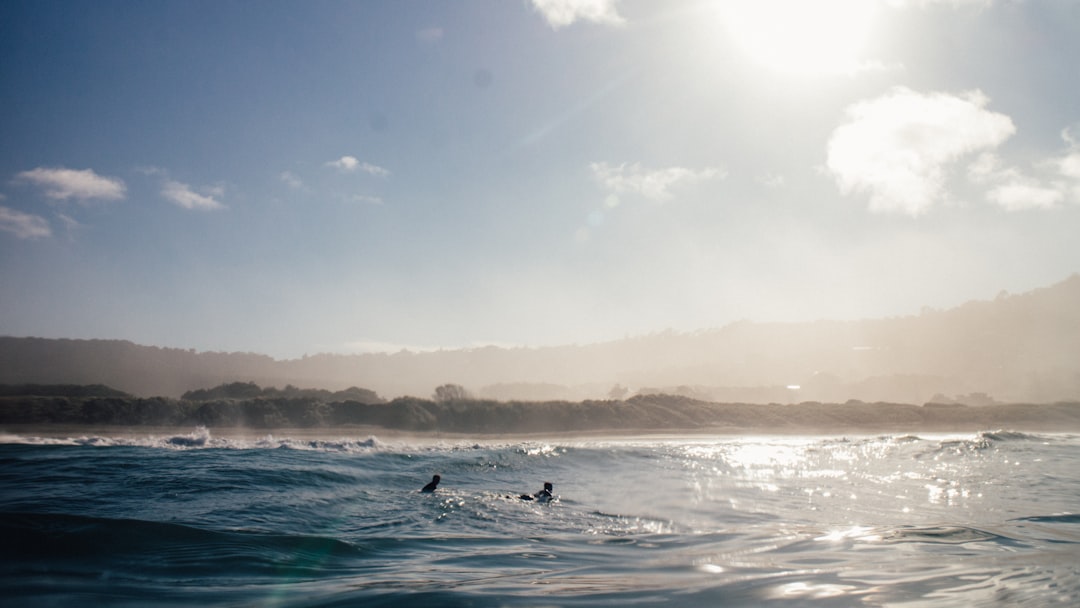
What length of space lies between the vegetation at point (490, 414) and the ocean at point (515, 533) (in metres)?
12.9

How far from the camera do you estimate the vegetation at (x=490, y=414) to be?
28500 mm

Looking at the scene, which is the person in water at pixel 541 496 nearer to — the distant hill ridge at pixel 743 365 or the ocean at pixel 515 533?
the ocean at pixel 515 533

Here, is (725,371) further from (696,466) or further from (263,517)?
(263,517)

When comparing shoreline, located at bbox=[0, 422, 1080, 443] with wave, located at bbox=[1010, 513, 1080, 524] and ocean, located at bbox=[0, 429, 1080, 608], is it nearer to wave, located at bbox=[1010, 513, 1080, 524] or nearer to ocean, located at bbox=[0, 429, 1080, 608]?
ocean, located at bbox=[0, 429, 1080, 608]

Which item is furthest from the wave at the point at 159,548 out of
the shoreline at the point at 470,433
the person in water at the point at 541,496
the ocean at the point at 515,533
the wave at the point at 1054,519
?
the shoreline at the point at 470,433

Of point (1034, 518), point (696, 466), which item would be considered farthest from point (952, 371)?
point (1034, 518)

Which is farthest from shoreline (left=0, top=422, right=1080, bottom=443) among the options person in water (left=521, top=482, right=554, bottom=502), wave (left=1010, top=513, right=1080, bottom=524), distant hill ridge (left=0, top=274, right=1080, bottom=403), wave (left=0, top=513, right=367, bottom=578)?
wave (left=1010, top=513, right=1080, bottom=524)

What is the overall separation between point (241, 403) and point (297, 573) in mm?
27409

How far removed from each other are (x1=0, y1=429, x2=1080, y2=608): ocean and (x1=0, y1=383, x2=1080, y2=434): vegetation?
12.9 m

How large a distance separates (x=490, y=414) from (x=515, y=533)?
2509 cm

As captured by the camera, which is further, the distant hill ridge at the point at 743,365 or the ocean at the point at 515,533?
the distant hill ridge at the point at 743,365

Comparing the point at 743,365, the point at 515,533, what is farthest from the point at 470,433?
the point at 743,365

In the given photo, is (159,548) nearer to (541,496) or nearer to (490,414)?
(541,496)

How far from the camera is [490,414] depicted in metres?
33.8
